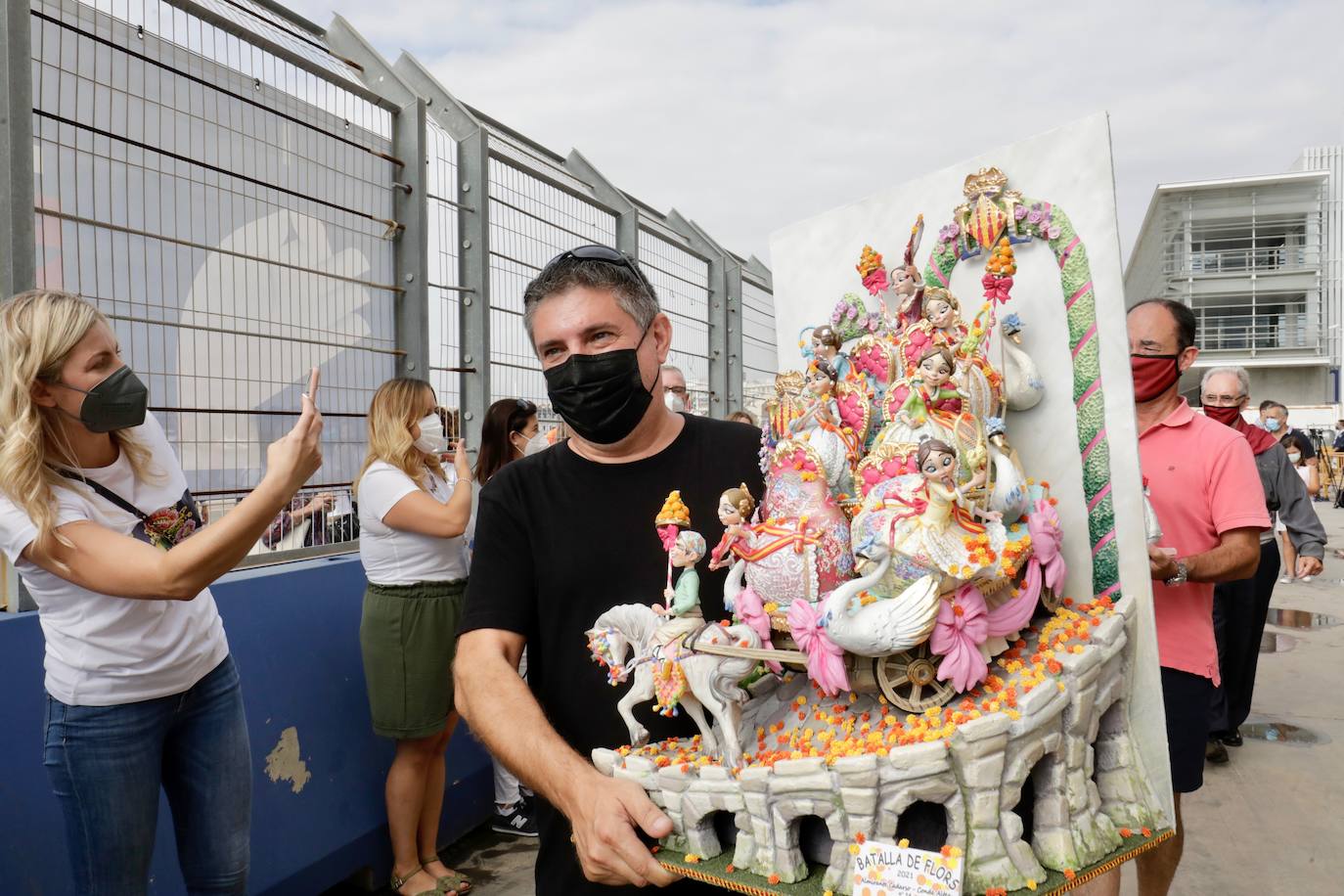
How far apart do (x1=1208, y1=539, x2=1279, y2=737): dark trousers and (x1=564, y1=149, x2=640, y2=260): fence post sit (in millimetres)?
3718

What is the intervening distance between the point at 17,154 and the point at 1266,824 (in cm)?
568

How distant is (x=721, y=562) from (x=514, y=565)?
44 cm

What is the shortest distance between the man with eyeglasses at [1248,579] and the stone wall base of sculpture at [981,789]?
11.4 feet

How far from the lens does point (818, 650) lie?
4.42 feet

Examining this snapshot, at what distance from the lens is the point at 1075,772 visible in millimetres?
1362

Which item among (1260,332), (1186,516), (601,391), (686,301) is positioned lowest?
(1186,516)

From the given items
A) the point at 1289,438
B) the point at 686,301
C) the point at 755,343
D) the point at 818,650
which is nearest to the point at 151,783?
the point at 818,650

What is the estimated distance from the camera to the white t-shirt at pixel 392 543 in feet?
11.1

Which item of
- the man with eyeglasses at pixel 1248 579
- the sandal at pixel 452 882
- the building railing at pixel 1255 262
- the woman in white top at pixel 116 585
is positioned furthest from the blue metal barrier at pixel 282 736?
the building railing at pixel 1255 262

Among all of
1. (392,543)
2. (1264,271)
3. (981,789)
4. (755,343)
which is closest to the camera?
(981,789)

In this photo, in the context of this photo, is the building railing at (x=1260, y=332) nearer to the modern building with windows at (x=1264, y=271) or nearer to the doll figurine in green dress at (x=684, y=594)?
the modern building with windows at (x=1264, y=271)

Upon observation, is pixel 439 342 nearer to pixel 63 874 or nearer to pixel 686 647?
pixel 63 874

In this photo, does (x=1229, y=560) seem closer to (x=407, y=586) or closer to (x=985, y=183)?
(x=985, y=183)

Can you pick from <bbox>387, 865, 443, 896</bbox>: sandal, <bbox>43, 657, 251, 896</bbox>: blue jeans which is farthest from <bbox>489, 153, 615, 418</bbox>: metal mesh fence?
<bbox>43, 657, 251, 896</bbox>: blue jeans
